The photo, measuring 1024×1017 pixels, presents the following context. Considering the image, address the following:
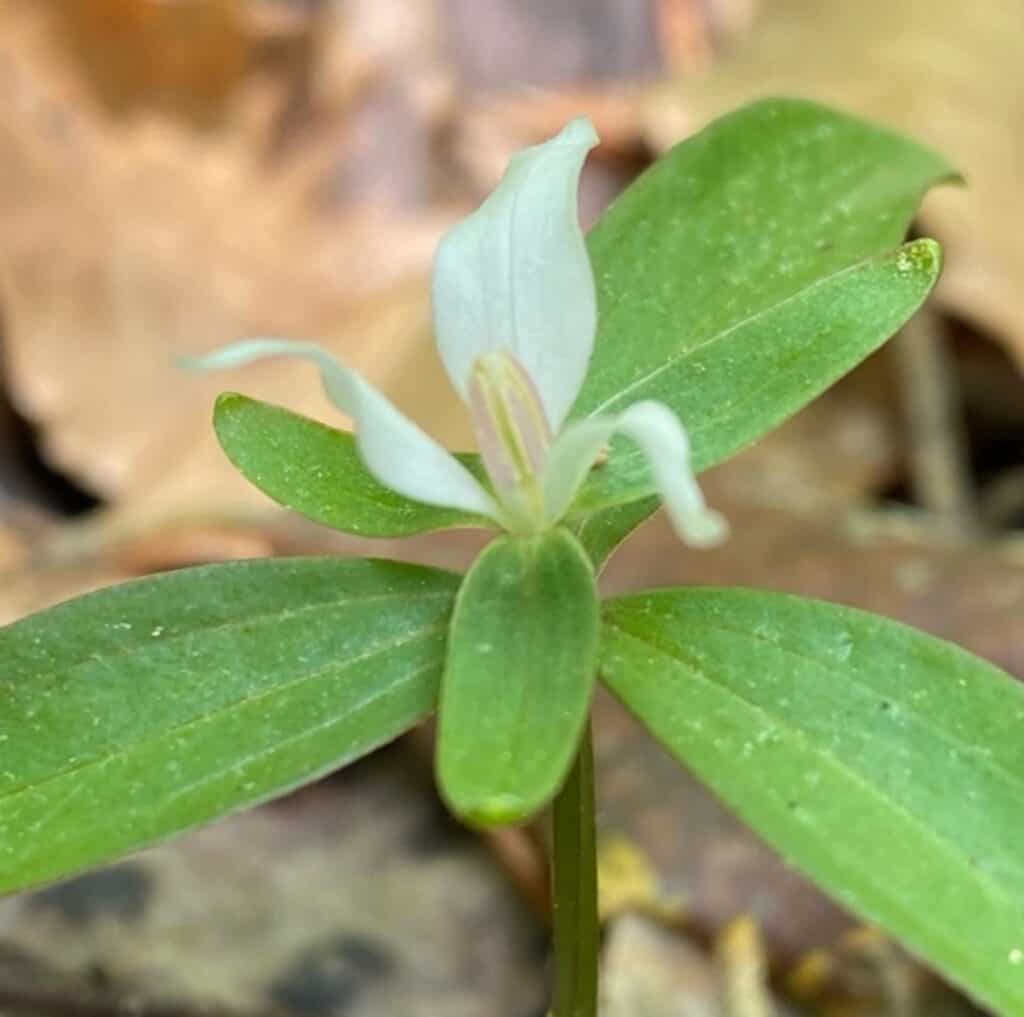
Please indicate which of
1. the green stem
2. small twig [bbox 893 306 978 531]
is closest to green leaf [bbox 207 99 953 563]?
the green stem

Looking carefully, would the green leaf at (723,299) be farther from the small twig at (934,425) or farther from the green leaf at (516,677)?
the small twig at (934,425)

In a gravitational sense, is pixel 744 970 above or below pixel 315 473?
below

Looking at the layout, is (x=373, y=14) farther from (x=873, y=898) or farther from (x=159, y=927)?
(x=873, y=898)

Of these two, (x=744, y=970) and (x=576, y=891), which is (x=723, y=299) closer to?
(x=576, y=891)

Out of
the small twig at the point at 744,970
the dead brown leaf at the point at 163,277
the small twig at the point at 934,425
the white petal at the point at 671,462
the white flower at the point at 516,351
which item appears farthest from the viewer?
the dead brown leaf at the point at 163,277

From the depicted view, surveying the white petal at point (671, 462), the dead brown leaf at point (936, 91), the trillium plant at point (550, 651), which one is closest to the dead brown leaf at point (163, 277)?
the dead brown leaf at point (936, 91)

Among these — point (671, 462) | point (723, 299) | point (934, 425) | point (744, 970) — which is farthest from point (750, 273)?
point (934, 425)
